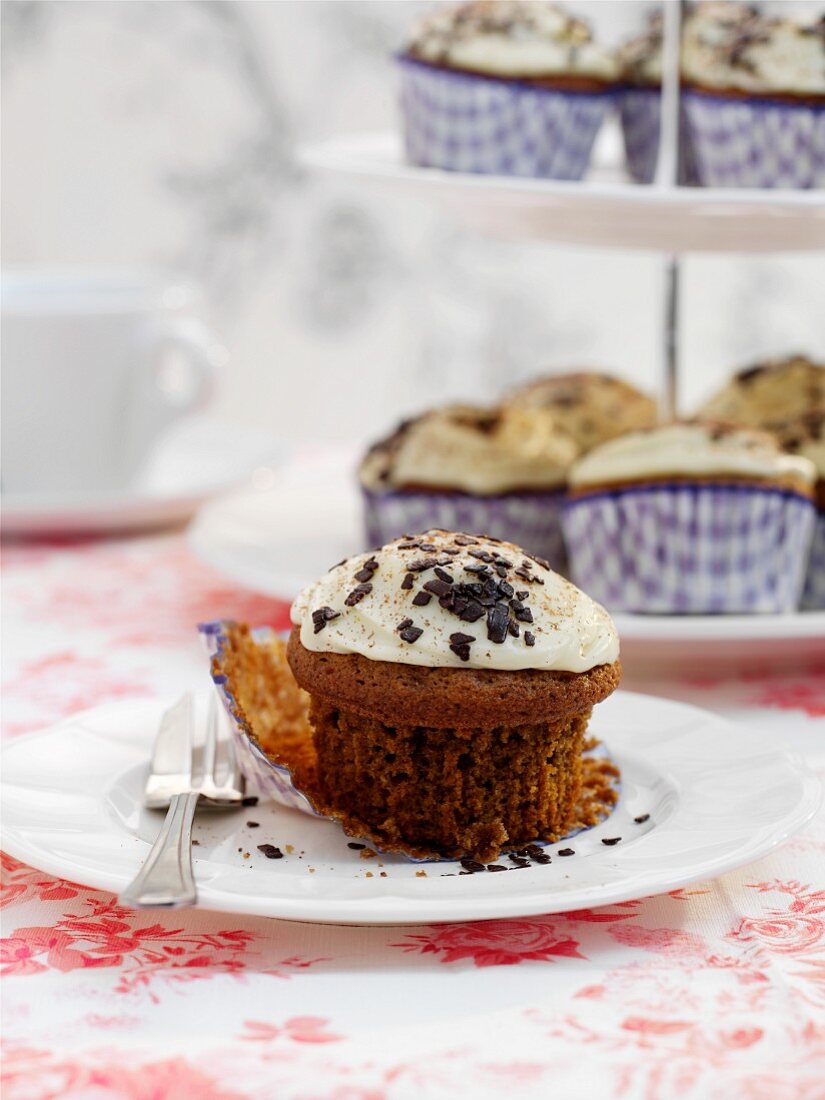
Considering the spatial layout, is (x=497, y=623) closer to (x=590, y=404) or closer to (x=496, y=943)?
(x=496, y=943)

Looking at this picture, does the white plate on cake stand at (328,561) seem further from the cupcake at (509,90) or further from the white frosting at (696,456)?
the cupcake at (509,90)

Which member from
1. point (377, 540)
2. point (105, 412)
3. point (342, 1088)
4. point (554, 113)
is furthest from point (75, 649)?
point (342, 1088)

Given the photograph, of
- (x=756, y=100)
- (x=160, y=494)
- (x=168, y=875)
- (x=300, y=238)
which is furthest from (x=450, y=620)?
(x=300, y=238)

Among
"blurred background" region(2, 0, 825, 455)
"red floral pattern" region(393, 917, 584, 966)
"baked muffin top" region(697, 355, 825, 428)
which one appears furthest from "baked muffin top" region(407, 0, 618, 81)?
"blurred background" region(2, 0, 825, 455)

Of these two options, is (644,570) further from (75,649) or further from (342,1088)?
(342,1088)

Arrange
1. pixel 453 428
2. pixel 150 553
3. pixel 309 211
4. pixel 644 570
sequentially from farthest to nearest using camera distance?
pixel 309 211
pixel 150 553
pixel 453 428
pixel 644 570

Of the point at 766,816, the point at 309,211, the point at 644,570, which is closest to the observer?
the point at 766,816
